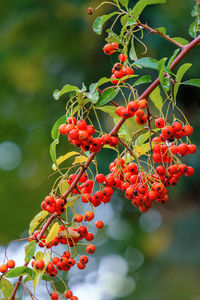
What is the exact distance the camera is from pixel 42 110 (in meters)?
3.06

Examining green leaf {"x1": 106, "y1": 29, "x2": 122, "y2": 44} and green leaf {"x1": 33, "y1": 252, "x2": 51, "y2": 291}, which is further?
green leaf {"x1": 106, "y1": 29, "x2": 122, "y2": 44}

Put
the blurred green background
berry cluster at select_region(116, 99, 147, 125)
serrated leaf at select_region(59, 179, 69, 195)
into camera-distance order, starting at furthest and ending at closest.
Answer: the blurred green background → serrated leaf at select_region(59, 179, 69, 195) → berry cluster at select_region(116, 99, 147, 125)

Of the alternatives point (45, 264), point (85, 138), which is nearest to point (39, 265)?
point (45, 264)

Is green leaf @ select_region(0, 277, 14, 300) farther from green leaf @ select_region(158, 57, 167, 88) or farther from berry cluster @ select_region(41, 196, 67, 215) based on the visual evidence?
green leaf @ select_region(158, 57, 167, 88)

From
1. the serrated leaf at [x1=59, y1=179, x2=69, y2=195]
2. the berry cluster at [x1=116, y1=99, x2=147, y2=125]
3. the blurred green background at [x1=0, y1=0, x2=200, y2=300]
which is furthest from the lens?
the blurred green background at [x1=0, y1=0, x2=200, y2=300]

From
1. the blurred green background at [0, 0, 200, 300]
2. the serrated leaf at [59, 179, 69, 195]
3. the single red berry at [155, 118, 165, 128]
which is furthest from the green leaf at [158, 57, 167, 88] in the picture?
the blurred green background at [0, 0, 200, 300]

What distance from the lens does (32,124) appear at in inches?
121

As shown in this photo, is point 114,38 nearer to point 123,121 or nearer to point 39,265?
point 123,121

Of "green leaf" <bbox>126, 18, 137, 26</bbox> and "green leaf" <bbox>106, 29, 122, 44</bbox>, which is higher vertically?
"green leaf" <bbox>106, 29, 122, 44</bbox>

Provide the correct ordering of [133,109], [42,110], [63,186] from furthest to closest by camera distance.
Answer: [42,110] → [63,186] → [133,109]

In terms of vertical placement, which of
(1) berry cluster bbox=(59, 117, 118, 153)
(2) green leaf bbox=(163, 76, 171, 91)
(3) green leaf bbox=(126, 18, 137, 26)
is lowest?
(1) berry cluster bbox=(59, 117, 118, 153)

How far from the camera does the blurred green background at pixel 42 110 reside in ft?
9.64

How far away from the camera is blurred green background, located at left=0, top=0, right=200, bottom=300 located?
116 inches

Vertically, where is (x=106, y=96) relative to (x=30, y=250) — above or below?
above
